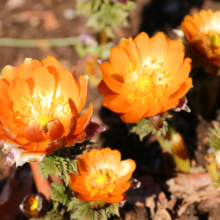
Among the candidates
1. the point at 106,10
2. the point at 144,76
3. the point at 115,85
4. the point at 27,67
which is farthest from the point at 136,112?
the point at 106,10

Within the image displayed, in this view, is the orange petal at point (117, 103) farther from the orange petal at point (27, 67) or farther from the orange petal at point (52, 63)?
the orange petal at point (27, 67)

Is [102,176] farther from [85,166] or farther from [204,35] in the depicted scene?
[204,35]

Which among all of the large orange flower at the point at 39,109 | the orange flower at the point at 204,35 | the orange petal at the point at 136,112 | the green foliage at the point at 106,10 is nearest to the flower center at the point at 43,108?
the large orange flower at the point at 39,109

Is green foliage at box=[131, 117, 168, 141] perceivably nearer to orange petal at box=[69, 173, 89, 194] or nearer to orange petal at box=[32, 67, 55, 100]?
orange petal at box=[69, 173, 89, 194]

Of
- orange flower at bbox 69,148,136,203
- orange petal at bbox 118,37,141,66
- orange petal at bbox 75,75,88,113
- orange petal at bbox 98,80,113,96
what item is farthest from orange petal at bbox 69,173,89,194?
orange petal at bbox 118,37,141,66

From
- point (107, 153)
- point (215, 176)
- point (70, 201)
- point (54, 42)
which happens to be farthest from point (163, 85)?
point (54, 42)

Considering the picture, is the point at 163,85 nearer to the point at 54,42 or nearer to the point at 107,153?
the point at 107,153
